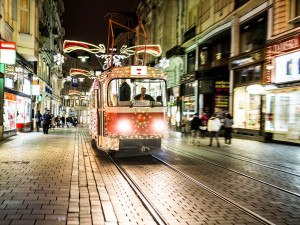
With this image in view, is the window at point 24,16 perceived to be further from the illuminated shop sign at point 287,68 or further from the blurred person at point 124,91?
the illuminated shop sign at point 287,68

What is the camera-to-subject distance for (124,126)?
1081 centimetres

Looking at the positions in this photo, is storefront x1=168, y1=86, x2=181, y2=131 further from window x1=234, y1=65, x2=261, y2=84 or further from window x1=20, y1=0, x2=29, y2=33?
window x1=20, y1=0, x2=29, y2=33

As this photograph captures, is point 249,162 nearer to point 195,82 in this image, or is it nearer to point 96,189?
point 96,189

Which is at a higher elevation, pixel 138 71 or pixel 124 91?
pixel 138 71

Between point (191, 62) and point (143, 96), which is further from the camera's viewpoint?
point (191, 62)

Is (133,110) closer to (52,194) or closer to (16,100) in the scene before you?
(52,194)

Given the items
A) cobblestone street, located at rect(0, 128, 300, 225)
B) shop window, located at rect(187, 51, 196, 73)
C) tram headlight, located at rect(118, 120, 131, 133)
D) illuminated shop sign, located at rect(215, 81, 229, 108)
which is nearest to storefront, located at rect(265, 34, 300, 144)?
illuminated shop sign, located at rect(215, 81, 229, 108)

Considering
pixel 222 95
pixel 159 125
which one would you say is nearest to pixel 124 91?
pixel 159 125

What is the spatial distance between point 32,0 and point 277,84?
17672 mm

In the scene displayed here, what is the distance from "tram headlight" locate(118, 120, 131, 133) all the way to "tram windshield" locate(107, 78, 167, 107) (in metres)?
0.60

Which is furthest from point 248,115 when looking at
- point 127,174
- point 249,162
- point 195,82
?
point 127,174

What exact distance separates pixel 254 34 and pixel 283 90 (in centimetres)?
511

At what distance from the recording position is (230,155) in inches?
505

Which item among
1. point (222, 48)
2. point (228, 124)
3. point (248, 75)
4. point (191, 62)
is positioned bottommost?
point (228, 124)
